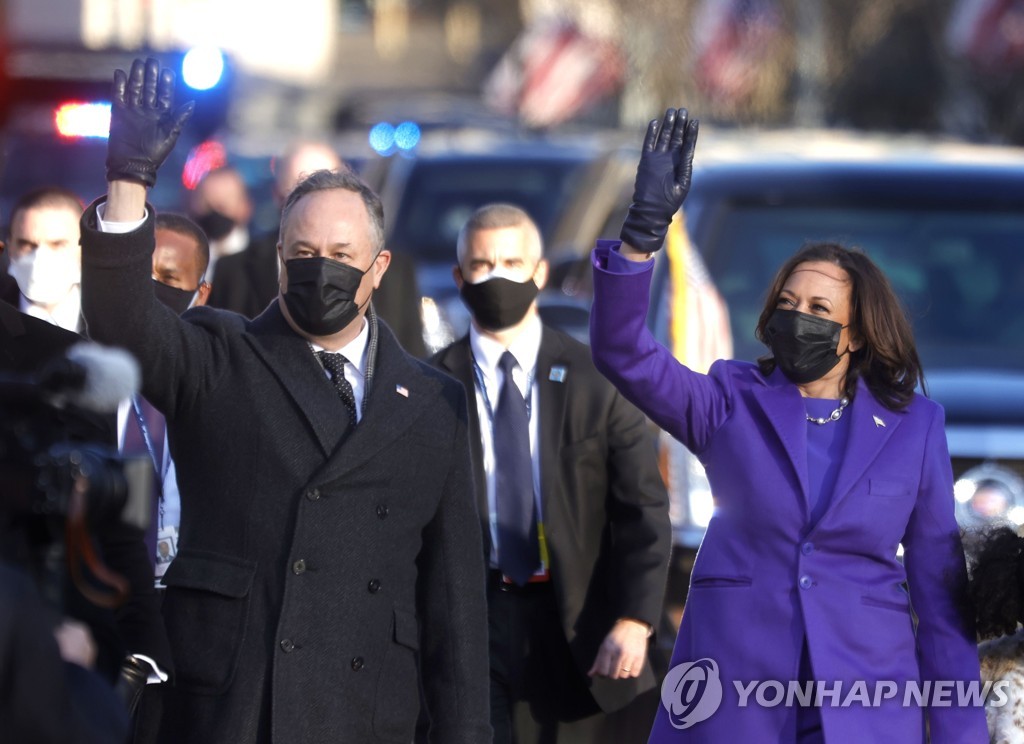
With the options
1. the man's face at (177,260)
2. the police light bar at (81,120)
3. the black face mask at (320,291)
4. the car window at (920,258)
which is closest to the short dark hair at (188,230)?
the man's face at (177,260)

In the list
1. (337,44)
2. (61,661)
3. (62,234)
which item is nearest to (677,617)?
(62,234)

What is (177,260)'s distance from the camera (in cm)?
605

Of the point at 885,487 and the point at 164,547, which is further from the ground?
the point at 885,487

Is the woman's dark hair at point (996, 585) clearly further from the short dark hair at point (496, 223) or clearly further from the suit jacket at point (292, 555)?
the short dark hair at point (496, 223)

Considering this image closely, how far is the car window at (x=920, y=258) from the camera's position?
8.27 metres

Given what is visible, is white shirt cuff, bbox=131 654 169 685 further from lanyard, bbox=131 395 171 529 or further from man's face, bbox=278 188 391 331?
lanyard, bbox=131 395 171 529

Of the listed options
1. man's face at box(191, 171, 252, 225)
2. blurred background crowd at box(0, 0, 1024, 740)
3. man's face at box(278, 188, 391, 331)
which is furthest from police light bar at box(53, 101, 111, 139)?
man's face at box(278, 188, 391, 331)

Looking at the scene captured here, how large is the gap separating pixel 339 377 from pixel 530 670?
149 centimetres

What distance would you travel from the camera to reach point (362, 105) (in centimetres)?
4234

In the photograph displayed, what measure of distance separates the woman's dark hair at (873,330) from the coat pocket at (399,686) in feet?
3.62

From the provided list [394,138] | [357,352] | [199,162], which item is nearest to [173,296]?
[357,352]

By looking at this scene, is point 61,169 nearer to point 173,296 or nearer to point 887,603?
point 173,296

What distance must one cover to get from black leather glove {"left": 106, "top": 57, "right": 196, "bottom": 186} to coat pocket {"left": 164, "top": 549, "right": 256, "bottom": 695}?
33.8 inches

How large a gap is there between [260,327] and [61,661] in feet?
5.86
